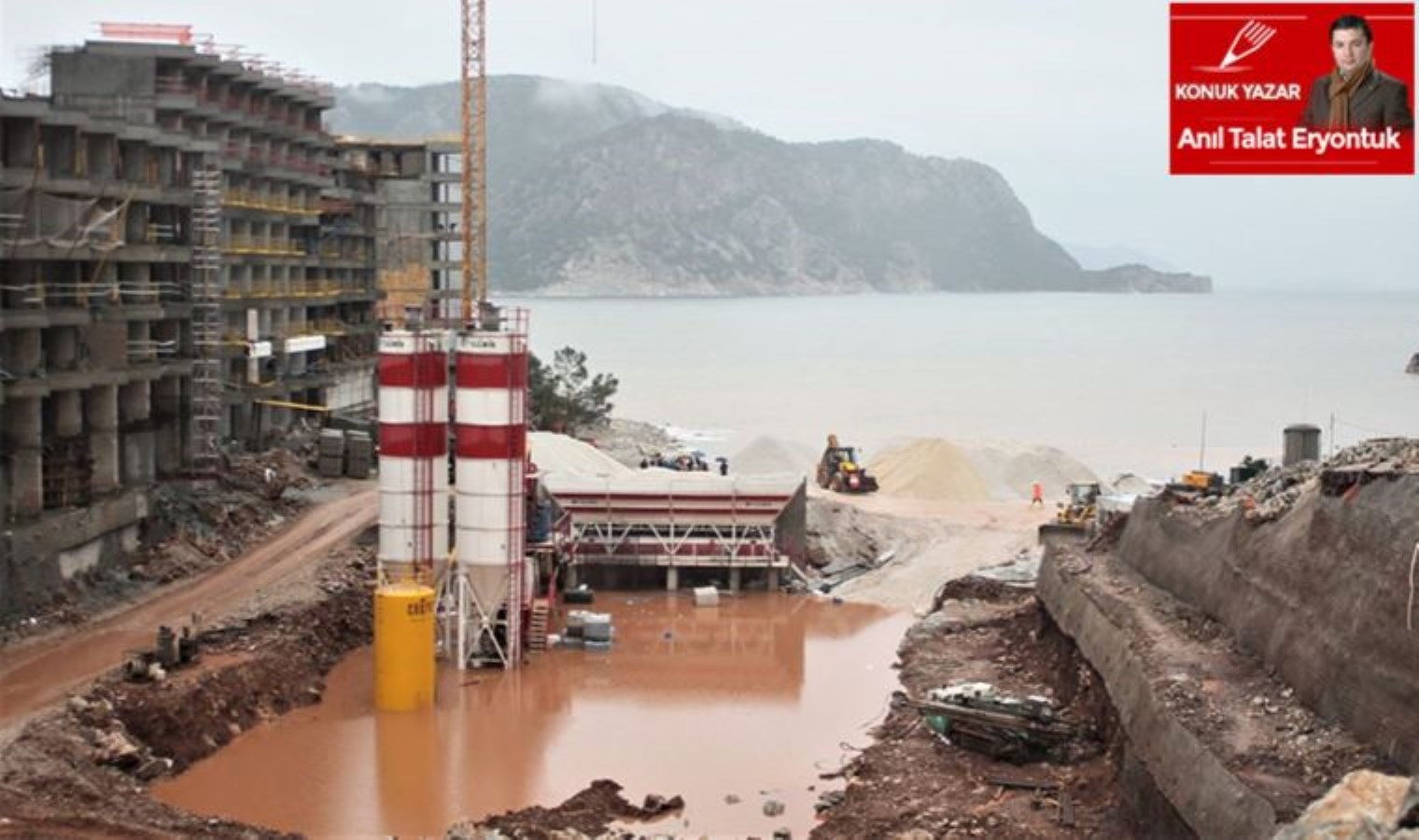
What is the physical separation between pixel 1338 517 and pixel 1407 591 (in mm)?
3707

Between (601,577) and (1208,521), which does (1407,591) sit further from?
(601,577)

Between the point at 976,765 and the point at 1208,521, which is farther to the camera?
the point at 1208,521

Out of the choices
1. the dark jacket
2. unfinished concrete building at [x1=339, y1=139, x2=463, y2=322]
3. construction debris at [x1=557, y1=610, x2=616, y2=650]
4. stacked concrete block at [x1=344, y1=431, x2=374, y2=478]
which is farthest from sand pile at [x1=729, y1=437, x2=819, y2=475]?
the dark jacket

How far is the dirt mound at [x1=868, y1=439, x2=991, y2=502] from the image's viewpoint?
71938 mm

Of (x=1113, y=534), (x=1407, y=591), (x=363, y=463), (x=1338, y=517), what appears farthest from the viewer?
(x=363, y=463)

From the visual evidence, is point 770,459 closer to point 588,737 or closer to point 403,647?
point 588,737

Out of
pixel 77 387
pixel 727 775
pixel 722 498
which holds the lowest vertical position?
pixel 727 775

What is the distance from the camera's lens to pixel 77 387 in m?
44.7

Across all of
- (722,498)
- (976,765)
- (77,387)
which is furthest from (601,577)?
(976,765)

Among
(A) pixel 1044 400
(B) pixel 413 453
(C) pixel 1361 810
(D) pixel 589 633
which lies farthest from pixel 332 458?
(A) pixel 1044 400

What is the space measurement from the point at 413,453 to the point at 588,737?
876cm

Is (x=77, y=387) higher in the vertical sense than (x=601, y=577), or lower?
higher

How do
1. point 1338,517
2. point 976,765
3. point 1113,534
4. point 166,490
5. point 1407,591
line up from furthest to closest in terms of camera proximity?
point 166,490, point 1113,534, point 976,765, point 1338,517, point 1407,591

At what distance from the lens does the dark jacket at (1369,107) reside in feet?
82.6
